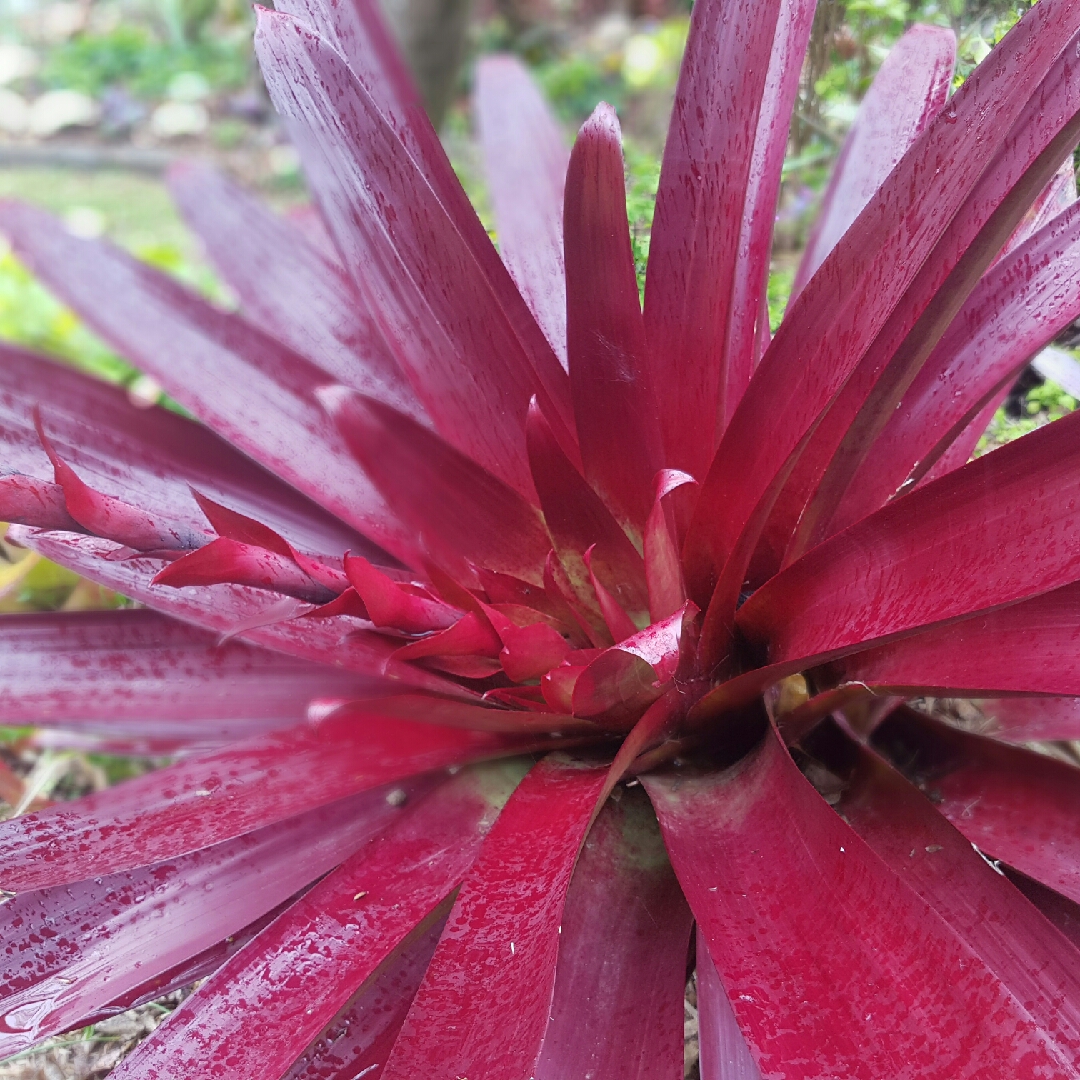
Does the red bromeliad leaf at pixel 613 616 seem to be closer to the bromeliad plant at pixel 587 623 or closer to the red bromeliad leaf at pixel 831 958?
the bromeliad plant at pixel 587 623

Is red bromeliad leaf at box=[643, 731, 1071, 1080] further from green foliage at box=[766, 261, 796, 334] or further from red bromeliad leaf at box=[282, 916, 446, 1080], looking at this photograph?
green foliage at box=[766, 261, 796, 334]

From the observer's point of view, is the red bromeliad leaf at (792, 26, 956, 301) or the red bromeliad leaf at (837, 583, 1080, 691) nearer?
the red bromeliad leaf at (837, 583, 1080, 691)

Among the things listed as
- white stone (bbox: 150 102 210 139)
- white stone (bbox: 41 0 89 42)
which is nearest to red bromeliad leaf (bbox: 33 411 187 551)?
white stone (bbox: 150 102 210 139)

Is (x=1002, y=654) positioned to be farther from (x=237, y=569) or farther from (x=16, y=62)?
(x=16, y=62)

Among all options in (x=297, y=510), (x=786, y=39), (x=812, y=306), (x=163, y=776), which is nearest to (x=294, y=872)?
(x=163, y=776)

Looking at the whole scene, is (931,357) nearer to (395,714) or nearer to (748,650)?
(748,650)
